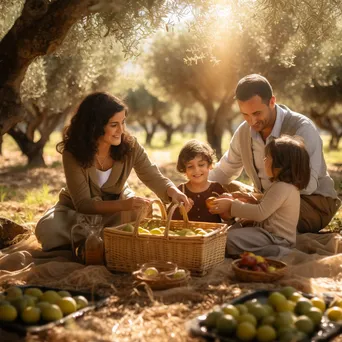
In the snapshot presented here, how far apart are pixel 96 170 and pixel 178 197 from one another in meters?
0.91

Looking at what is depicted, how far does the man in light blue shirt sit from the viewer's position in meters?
6.27

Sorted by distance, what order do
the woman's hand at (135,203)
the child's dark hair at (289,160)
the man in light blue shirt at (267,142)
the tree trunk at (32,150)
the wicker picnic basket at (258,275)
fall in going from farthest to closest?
1. the tree trunk at (32,150)
2. the man in light blue shirt at (267,142)
3. the child's dark hair at (289,160)
4. the woman's hand at (135,203)
5. the wicker picnic basket at (258,275)

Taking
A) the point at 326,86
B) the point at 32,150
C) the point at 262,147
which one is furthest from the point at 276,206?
the point at 326,86

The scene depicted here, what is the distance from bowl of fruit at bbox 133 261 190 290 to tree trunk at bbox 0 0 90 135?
8.38 feet

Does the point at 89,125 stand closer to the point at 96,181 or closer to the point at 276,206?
the point at 96,181

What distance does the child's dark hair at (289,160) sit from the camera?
5648mm

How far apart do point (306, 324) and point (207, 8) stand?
4.29m

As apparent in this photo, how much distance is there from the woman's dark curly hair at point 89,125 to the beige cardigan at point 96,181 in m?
0.10

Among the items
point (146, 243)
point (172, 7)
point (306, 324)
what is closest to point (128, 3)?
point (172, 7)

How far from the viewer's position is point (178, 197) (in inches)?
233

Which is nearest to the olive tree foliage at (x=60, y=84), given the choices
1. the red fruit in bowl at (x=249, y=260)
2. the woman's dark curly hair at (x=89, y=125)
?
the woman's dark curly hair at (x=89, y=125)

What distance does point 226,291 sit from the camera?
4.59m

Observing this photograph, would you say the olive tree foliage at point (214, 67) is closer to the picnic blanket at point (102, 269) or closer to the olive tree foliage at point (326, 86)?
the olive tree foliage at point (326, 86)

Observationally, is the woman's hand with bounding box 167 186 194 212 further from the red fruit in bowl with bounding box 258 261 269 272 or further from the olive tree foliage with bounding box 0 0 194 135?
the olive tree foliage with bounding box 0 0 194 135
